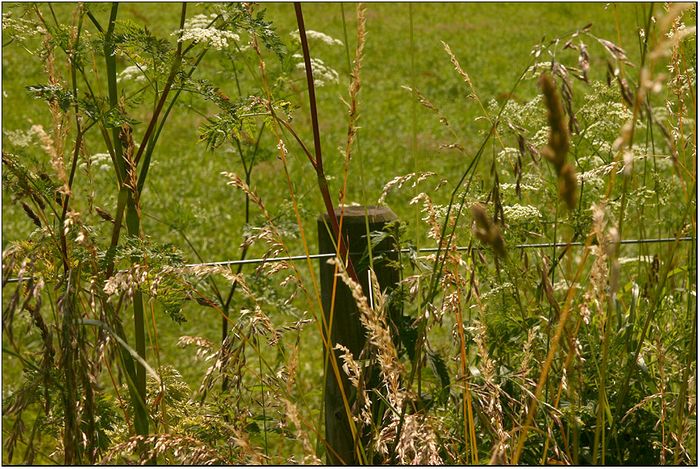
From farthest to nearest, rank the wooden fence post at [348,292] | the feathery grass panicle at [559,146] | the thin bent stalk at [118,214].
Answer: the wooden fence post at [348,292], the thin bent stalk at [118,214], the feathery grass panicle at [559,146]

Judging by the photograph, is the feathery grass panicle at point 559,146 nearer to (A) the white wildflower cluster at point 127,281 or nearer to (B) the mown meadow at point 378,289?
(B) the mown meadow at point 378,289

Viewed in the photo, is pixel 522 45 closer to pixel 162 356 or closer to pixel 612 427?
pixel 162 356

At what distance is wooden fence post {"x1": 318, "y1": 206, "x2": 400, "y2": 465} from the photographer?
7.43 feet

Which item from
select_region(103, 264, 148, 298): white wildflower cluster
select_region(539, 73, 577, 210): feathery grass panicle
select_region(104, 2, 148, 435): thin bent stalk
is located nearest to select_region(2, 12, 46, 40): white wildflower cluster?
select_region(104, 2, 148, 435): thin bent stalk

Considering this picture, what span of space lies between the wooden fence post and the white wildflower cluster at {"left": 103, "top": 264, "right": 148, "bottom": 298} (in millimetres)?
697

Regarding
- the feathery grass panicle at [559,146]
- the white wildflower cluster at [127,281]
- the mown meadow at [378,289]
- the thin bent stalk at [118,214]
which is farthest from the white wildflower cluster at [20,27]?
the feathery grass panicle at [559,146]

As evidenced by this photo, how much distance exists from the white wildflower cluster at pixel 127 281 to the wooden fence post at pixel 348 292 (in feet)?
2.29

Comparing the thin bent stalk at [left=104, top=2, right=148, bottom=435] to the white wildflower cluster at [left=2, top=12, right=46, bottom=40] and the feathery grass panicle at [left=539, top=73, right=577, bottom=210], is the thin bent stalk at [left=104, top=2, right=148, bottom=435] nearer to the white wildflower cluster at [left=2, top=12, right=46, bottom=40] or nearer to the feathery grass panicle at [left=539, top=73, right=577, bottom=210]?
the white wildflower cluster at [left=2, top=12, right=46, bottom=40]

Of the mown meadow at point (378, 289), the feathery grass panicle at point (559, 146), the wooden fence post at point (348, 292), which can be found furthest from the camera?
the wooden fence post at point (348, 292)

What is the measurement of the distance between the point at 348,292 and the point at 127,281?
0.81m

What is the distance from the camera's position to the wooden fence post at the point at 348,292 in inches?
89.2

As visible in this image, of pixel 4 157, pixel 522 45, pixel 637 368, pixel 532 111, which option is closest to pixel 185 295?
pixel 4 157

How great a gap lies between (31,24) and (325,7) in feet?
40.0

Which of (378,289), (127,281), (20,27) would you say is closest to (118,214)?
(127,281)
